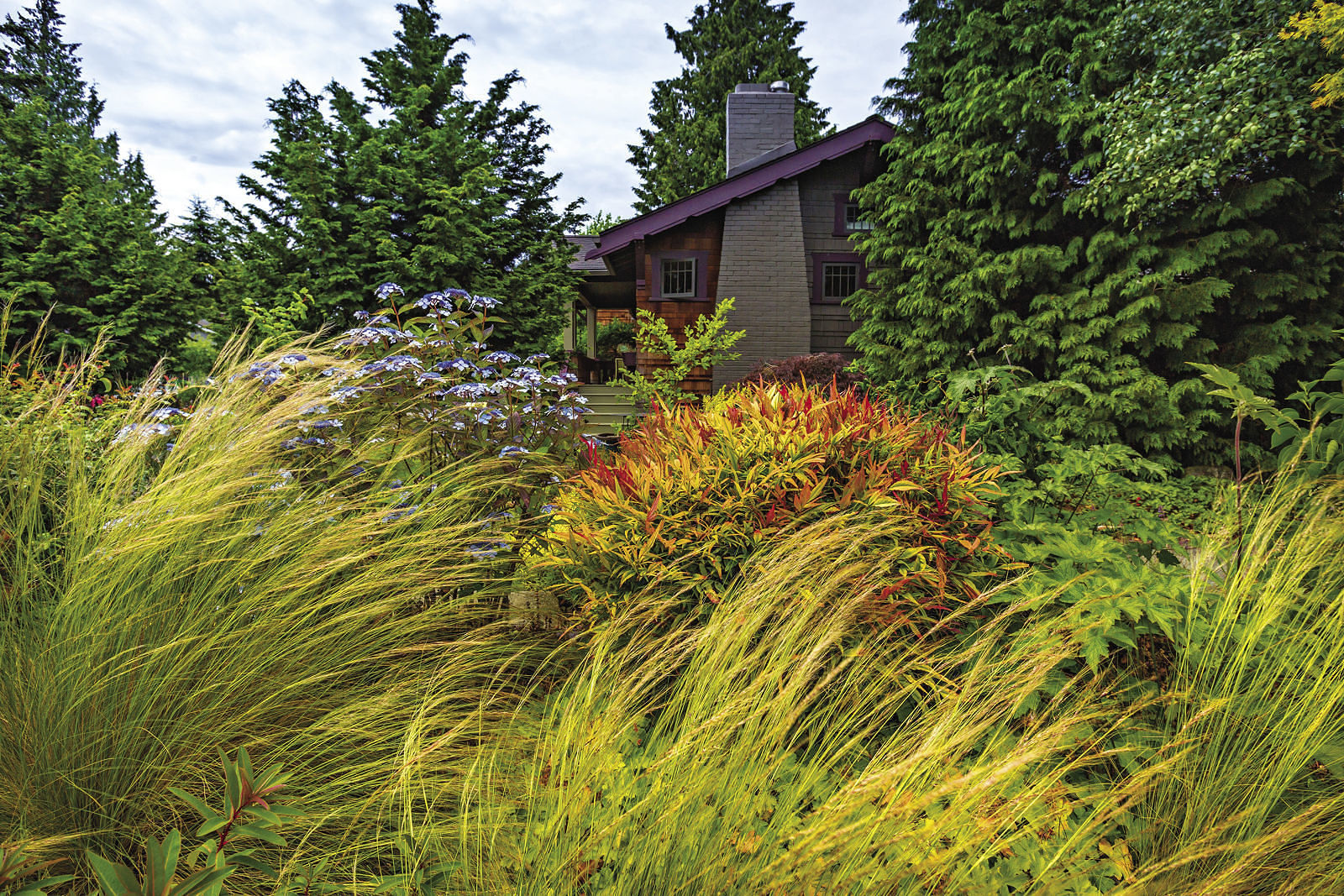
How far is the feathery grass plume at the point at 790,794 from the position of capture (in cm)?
120

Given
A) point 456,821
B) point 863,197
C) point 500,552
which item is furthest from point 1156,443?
point 456,821

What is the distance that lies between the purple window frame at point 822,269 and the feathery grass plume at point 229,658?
36.5 ft

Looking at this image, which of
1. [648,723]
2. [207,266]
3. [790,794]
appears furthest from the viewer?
[207,266]

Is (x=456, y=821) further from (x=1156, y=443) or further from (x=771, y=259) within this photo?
(x=771, y=259)

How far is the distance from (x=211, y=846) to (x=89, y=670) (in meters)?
0.91

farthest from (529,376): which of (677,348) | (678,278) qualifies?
(678,278)

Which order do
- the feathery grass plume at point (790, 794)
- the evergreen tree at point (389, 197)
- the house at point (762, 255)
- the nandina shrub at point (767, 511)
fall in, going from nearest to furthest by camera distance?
the feathery grass plume at point (790, 794)
the nandina shrub at point (767, 511)
the evergreen tree at point (389, 197)
the house at point (762, 255)

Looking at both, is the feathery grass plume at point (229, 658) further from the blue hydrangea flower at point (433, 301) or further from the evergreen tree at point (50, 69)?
the evergreen tree at point (50, 69)

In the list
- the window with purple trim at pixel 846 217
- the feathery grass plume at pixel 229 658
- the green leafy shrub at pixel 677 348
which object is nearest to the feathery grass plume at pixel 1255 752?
the feathery grass plume at pixel 229 658

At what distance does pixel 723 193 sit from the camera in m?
12.2

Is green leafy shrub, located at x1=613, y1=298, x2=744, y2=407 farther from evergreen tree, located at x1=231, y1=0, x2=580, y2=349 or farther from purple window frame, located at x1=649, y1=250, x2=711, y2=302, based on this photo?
evergreen tree, located at x1=231, y1=0, x2=580, y2=349

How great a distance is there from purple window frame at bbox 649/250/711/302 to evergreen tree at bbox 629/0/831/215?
12500 millimetres

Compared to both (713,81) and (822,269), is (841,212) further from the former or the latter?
(713,81)

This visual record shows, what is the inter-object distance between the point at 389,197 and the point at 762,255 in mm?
6940
